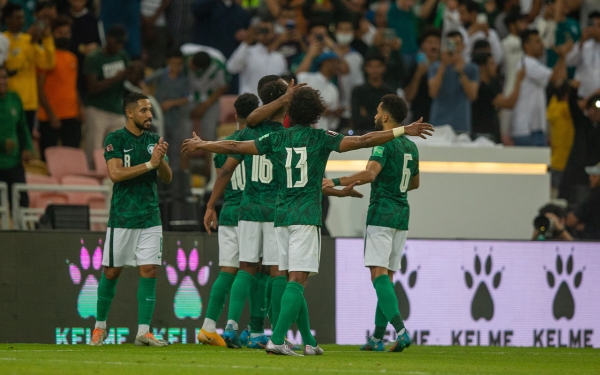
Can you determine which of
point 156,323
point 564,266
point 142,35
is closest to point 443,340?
point 564,266

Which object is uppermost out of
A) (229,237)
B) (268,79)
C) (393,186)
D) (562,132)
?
(562,132)

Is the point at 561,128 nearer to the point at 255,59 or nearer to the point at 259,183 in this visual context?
the point at 255,59

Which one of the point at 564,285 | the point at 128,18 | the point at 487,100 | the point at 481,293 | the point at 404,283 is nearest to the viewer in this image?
the point at 404,283

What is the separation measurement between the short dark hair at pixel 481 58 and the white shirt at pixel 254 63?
3.05 m

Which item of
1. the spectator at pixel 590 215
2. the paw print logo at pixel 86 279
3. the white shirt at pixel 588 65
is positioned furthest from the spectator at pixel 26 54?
the white shirt at pixel 588 65

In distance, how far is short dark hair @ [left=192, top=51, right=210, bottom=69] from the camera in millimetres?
15797

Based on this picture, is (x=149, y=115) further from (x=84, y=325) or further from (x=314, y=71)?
(x=314, y=71)

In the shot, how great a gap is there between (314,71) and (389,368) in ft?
29.7

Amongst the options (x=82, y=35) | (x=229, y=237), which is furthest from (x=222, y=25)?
(x=229, y=237)

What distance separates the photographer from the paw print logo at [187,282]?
11.9 metres

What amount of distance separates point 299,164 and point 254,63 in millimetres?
8094

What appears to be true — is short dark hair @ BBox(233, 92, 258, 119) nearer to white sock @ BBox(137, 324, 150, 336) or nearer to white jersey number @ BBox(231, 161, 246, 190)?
white jersey number @ BBox(231, 161, 246, 190)

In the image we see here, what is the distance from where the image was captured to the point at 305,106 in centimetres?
869

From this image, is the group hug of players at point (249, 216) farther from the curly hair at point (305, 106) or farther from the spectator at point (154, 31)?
the spectator at point (154, 31)
